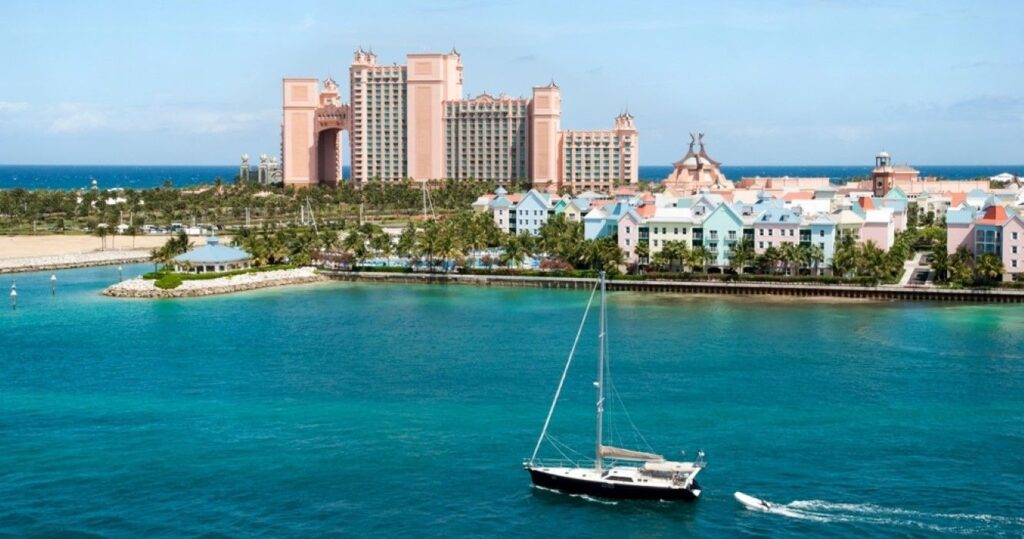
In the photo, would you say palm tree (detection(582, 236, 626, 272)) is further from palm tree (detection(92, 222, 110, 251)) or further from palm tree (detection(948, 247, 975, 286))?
palm tree (detection(92, 222, 110, 251))

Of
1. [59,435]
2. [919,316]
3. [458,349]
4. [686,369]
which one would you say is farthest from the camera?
[919,316]

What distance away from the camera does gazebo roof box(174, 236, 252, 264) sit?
78.3m

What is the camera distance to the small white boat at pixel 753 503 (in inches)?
1228

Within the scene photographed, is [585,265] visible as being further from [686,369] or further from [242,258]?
[686,369]

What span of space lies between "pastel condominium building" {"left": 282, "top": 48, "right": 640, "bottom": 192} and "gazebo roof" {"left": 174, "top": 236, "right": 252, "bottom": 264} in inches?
2542

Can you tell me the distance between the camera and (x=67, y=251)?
9738 centimetres

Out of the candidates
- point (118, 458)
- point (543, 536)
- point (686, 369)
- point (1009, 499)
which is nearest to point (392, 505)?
point (543, 536)

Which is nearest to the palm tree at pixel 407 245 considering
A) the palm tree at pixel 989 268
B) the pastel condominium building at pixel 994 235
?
the pastel condominium building at pixel 994 235

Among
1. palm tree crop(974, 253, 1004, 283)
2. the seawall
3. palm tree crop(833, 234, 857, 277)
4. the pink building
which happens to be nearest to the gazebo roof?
the seawall

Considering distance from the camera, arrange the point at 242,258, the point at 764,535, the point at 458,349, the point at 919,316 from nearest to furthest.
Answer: the point at 764,535, the point at 458,349, the point at 919,316, the point at 242,258

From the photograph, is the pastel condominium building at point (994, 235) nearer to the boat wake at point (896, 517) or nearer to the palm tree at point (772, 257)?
the palm tree at point (772, 257)

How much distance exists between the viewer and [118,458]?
1404 inches

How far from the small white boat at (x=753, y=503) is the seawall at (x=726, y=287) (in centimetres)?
4247

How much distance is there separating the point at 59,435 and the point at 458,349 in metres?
18.8
